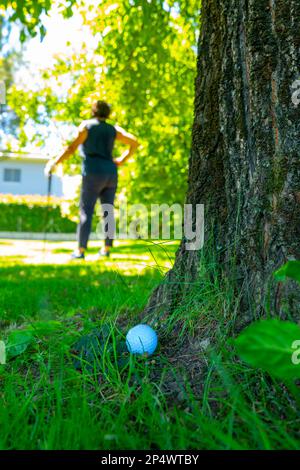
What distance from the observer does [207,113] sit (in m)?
2.53

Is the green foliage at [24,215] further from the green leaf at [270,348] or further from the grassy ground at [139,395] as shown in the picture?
the green leaf at [270,348]

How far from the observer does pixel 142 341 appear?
2086 mm

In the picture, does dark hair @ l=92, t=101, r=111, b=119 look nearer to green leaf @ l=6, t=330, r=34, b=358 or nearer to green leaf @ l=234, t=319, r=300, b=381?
green leaf @ l=6, t=330, r=34, b=358

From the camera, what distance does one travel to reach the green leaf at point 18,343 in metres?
2.32

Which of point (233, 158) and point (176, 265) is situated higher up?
point (233, 158)

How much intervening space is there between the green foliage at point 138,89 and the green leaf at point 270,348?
592cm

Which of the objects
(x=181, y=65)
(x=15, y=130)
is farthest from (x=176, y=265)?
(x=15, y=130)

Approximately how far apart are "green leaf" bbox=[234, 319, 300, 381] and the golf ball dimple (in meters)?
0.82

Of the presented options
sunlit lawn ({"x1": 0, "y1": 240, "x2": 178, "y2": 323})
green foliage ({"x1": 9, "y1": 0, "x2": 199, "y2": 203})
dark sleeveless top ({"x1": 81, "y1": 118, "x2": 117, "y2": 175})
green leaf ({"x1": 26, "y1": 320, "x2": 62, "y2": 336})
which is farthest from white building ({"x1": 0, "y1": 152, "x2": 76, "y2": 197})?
green leaf ({"x1": 26, "y1": 320, "x2": 62, "y2": 336})

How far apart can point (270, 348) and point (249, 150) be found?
1062 millimetres

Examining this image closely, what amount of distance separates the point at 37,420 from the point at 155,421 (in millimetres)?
350

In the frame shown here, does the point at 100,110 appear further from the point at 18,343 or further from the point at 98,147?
the point at 18,343

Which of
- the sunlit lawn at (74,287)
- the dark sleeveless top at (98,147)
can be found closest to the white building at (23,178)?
the sunlit lawn at (74,287)
